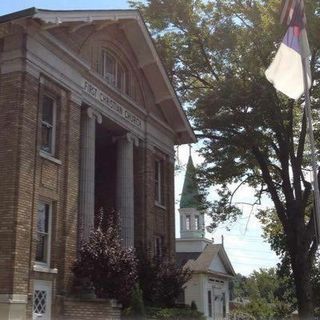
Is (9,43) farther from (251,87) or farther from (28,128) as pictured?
(251,87)

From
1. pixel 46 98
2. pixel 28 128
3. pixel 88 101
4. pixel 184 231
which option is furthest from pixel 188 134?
pixel 184 231

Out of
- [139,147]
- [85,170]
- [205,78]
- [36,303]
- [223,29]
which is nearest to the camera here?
[36,303]

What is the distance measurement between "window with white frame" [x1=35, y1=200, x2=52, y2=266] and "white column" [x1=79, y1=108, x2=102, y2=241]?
1.39 m

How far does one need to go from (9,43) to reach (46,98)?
2107mm

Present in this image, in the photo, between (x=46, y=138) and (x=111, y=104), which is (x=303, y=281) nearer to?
(x=111, y=104)

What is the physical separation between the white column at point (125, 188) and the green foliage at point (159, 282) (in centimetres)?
122

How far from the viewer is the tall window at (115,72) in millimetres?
21328

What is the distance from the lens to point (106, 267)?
55.3 feet

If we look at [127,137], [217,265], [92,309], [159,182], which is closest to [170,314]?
[92,309]

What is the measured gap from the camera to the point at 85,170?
19.0m

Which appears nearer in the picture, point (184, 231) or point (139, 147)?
point (139, 147)

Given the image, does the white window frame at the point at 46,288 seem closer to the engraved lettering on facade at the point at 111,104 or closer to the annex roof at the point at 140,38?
the engraved lettering on facade at the point at 111,104

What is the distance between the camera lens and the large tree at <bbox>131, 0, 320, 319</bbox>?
24.4 m

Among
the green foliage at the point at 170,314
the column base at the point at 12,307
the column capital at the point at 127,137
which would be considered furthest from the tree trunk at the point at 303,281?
the column base at the point at 12,307
